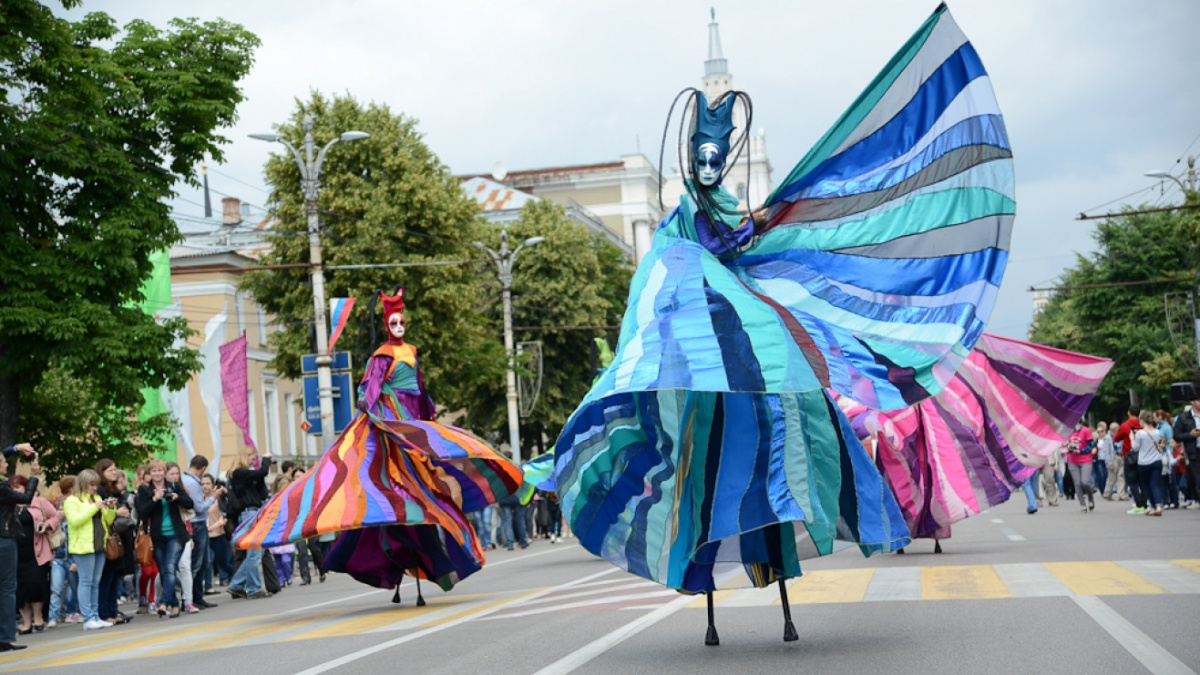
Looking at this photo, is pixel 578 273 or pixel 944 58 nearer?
pixel 944 58

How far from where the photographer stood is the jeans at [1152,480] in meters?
24.2

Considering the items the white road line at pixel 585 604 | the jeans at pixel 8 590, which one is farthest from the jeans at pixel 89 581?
the white road line at pixel 585 604

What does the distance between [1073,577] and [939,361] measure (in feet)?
15.0

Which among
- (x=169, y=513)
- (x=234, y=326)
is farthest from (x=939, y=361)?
(x=234, y=326)

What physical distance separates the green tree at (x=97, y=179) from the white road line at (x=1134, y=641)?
1680cm

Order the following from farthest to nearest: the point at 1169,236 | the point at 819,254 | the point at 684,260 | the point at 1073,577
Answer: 1. the point at 1169,236
2. the point at 1073,577
3. the point at 819,254
4. the point at 684,260

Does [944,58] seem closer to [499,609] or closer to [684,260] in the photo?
[684,260]

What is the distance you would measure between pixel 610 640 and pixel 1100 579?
4617 millimetres

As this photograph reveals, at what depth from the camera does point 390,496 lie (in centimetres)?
1407

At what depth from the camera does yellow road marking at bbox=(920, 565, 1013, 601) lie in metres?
11.2

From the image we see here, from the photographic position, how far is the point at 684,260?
8.37 m

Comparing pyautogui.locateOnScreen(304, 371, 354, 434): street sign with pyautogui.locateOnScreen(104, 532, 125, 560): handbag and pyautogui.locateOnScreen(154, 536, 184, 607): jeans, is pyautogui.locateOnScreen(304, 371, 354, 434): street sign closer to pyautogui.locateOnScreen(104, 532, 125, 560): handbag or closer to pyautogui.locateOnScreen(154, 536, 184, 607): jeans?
pyautogui.locateOnScreen(154, 536, 184, 607): jeans

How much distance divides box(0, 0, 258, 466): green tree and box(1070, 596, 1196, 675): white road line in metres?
16.8

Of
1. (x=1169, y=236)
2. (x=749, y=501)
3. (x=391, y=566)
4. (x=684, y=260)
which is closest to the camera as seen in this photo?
(x=749, y=501)
